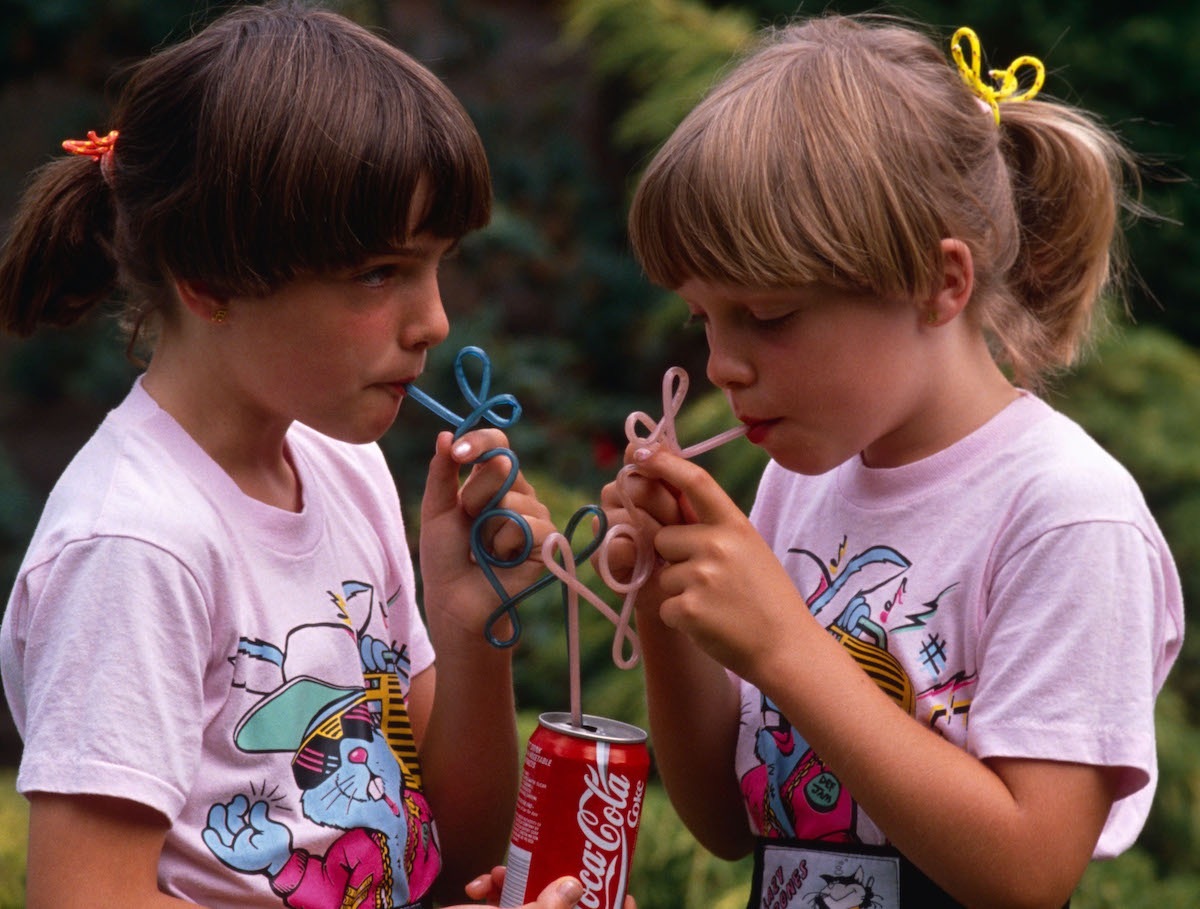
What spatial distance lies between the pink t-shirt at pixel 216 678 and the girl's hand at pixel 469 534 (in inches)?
3.4

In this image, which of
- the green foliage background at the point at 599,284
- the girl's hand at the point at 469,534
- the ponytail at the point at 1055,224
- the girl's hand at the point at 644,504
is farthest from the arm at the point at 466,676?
the green foliage background at the point at 599,284

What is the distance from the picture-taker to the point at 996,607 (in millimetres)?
1568

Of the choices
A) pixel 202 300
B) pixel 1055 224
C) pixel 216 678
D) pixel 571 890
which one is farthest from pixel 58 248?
pixel 1055 224

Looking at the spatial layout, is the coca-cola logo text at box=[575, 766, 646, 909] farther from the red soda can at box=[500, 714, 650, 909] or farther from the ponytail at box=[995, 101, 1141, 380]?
the ponytail at box=[995, 101, 1141, 380]

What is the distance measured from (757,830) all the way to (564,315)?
322 cm

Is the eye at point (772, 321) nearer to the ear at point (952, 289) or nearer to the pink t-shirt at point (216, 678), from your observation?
the ear at point (952, 289)

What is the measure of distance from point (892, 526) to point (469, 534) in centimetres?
52

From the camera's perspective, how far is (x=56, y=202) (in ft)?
5.71

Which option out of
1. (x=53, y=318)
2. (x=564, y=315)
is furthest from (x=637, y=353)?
(x=53, y=318)

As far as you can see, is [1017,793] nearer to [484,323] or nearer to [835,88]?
[835,88]

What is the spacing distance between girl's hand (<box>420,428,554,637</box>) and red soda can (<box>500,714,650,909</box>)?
310 millimetres

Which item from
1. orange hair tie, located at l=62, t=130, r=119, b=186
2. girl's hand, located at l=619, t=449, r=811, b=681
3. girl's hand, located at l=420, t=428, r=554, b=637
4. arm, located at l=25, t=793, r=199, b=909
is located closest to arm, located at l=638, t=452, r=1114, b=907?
girl's hand, located at l=619, t=449, r=811, b=681

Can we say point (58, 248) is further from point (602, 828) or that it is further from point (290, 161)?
point (602, 828)

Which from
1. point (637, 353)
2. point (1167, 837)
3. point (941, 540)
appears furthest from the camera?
point (637, 353)
